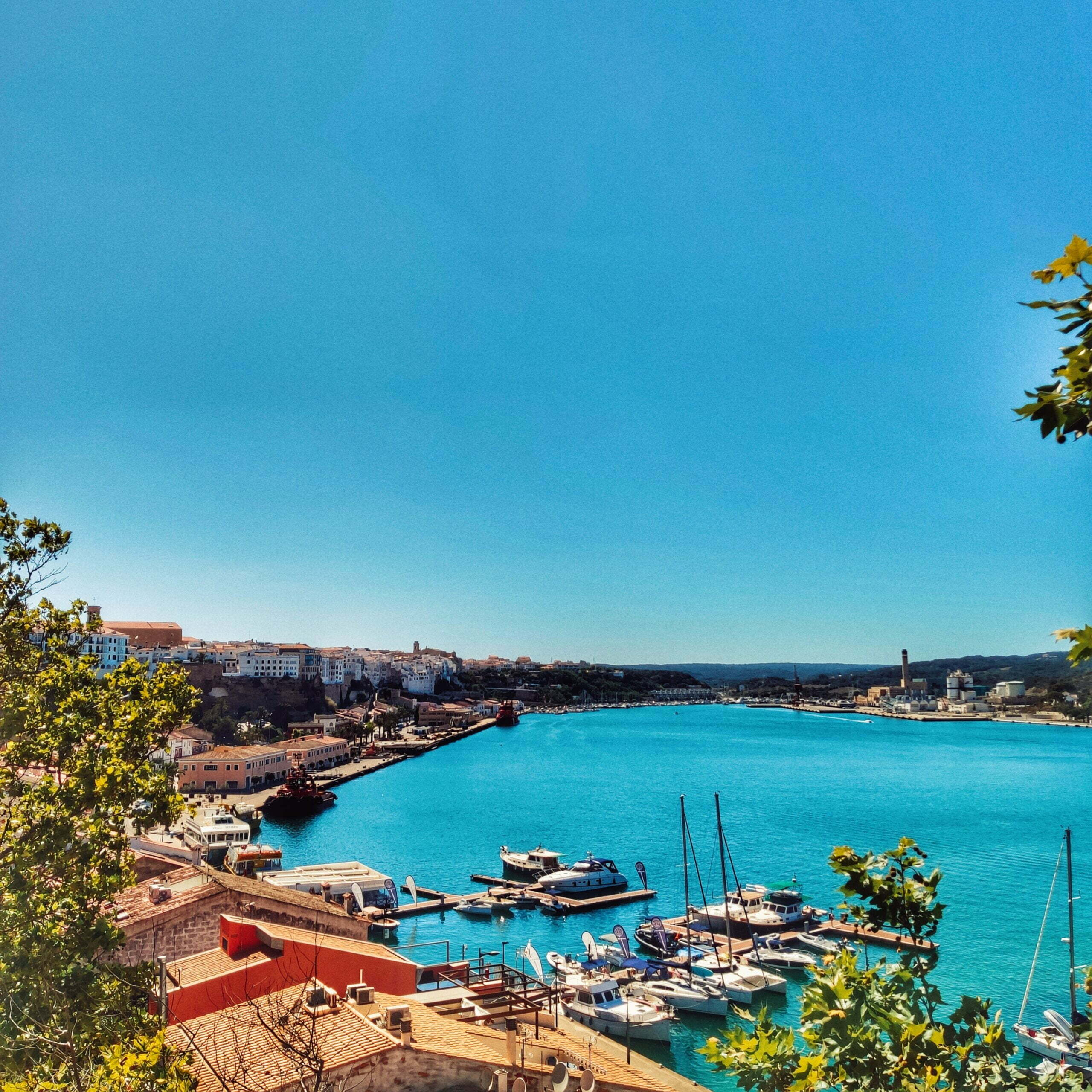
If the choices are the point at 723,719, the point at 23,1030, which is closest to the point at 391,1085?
the point at 23,1030

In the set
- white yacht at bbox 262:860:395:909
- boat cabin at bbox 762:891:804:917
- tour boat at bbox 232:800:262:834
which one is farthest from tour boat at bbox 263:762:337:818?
boat cabin at bbox 762:891:804:917

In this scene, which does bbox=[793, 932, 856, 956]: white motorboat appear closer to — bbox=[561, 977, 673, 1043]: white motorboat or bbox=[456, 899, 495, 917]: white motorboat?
bbox=[561, 977, 673, 1043]: white motorboat

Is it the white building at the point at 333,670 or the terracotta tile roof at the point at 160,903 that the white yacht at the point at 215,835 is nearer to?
the terracotta tile roof at the point at 160,903

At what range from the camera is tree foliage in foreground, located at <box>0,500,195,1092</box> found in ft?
18.7

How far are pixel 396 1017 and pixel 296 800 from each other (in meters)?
45.1

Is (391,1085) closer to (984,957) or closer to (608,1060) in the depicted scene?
(608,1060)

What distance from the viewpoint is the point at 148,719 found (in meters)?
7.34

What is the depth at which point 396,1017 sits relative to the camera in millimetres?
6680

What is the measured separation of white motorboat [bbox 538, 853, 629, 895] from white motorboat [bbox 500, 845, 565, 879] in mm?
952

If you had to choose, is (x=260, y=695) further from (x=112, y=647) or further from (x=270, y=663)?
(x=270, y=663)

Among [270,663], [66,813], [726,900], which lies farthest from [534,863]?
[270,663]

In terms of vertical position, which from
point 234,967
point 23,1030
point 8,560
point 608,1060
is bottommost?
point 608,1060

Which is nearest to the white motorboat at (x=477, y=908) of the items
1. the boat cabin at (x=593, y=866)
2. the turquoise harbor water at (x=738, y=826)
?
the turquoise harbor water at (x=738, y=826)

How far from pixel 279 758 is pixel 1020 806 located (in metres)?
48.8
